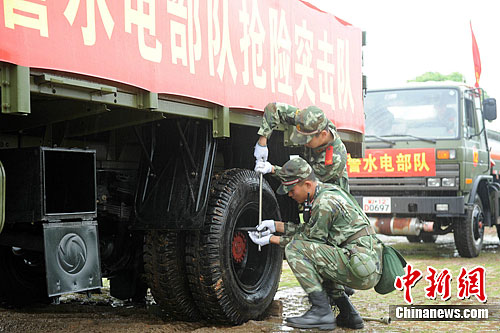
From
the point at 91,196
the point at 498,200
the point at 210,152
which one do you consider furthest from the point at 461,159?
the point at 91,196

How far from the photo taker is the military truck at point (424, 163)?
9602 mm

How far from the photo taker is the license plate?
9.81m

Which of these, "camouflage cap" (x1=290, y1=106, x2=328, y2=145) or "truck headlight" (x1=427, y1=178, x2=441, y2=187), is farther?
"truck headlight" (x1=427, y1=178, x2=441, y2=187)

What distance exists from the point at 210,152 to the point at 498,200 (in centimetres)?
751

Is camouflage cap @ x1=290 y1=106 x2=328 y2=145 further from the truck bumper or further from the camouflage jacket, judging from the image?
the truck bumper

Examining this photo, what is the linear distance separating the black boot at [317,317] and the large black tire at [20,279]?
212 cm

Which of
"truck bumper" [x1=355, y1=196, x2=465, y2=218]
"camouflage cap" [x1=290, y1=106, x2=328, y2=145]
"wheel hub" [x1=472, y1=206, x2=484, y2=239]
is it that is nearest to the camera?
"camouflage cap" [x1=290, y1=106, x2=328, y2=145]

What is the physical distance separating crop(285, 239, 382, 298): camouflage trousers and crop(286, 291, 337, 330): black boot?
6cm

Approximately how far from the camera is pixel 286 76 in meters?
5.39

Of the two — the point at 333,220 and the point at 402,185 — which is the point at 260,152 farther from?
the point at 402,185

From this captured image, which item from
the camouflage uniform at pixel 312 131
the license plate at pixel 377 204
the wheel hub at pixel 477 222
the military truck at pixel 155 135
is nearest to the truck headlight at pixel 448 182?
the wheel hub at pixel 477 222

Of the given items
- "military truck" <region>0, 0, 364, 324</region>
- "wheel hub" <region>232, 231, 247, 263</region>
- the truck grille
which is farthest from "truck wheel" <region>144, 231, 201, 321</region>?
the truck grille

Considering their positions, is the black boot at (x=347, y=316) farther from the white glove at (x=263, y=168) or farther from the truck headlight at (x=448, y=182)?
the truck headlight at (x=448, y=182)

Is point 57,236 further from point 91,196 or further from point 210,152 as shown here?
point 210,152
